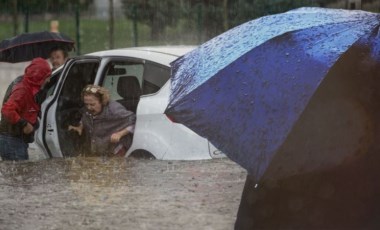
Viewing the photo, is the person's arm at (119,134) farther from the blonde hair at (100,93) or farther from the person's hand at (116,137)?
the blonde hair at (100,93)

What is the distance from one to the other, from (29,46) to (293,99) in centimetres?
622

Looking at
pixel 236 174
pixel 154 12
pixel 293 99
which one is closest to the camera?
pixel 293 99

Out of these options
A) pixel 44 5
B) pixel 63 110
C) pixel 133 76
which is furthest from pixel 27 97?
pixel 44 5

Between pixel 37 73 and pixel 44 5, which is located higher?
pixel 37 73

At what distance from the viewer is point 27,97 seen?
7.96 meters

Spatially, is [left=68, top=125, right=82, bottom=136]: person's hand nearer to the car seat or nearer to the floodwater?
the floodwater

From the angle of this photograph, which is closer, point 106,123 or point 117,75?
point 106,123

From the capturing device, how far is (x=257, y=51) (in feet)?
10.2

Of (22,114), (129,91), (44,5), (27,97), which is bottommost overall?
(44,5)

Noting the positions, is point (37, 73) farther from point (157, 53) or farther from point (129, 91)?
point (157, 53)

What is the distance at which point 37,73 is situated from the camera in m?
8.09

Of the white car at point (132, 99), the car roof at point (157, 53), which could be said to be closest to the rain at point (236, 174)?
the white car at point (132, 99)

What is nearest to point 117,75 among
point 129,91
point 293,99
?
point 129,91

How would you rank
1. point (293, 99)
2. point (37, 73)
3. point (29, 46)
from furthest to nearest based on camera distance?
1. point (29, 46)
2. point (37, 73)
3. point (293, 99)
